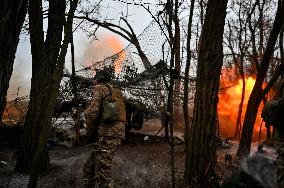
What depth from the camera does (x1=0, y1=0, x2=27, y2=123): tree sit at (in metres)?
4.35

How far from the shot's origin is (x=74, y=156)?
9891mm

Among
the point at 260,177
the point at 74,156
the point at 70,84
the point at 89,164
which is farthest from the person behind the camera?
the point at 70,84

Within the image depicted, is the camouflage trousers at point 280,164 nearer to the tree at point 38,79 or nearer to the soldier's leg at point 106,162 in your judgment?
the soldier's leg at point 106,162

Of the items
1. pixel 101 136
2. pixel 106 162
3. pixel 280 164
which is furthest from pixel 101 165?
pixel 280 164

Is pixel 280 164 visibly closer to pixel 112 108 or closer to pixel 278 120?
pixel 278 120

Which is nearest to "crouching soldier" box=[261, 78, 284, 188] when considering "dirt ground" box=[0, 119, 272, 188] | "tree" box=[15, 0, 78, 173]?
"dirt ground" box=[0, 119, 272, 188]

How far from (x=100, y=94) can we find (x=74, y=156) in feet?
14.1

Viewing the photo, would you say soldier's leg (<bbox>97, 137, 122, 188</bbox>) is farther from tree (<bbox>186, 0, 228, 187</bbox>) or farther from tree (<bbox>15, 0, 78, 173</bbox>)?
tree (<bbox>15, 0, 78, 173</bbox>)

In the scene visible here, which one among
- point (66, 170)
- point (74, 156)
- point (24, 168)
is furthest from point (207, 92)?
point (74, 156)

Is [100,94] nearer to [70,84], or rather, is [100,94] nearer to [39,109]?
[39,109]

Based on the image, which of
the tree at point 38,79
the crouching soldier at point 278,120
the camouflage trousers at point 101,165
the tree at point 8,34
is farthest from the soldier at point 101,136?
the crouching soldier at point 278,120

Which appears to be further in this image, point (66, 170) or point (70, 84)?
point (70, 84)

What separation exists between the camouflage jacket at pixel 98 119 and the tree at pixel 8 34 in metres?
1.50

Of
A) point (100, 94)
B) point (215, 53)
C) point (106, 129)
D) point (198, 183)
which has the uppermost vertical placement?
point (215, 53)
